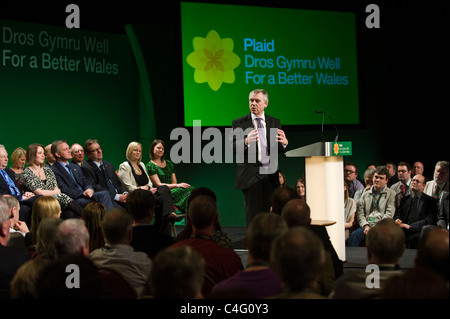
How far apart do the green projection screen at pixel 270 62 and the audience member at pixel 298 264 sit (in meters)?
5.70

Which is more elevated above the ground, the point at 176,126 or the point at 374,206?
the point at 176,126

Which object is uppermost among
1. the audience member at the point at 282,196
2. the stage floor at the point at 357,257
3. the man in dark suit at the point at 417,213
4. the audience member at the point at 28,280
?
the audience member at the point at 282,196

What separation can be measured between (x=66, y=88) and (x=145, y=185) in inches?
86.1

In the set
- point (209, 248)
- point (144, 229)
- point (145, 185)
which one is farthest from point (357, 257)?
point (145, 185)

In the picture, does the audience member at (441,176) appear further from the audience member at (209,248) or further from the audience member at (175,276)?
the audience member at (175,276)

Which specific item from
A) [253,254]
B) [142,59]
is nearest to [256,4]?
[142,59]

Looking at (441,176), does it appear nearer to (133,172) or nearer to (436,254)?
(133,172)

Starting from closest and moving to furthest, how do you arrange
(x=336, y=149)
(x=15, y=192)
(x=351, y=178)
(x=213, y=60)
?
1. (x=336, y=149)
2. (x=15, y=192)
3. (x=351, y=178)
4. (x=213, y=60)

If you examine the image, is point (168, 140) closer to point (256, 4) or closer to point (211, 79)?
point (211, 79)

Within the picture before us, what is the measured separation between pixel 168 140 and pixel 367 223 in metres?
3.28

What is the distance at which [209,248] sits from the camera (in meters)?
2.80

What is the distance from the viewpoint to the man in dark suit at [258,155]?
4.59 metres

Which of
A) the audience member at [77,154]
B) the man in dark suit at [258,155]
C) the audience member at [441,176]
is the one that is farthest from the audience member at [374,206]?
the audience member at [77,154]
